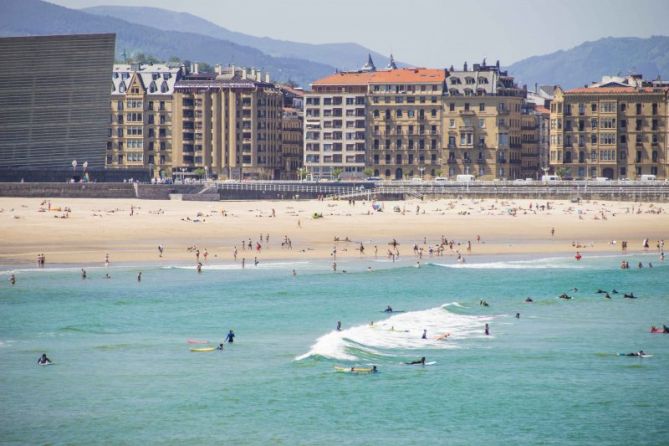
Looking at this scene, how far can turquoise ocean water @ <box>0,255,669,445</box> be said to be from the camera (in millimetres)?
39094

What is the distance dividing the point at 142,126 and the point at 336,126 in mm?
25488

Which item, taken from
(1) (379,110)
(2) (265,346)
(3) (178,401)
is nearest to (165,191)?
(1) (379,110)

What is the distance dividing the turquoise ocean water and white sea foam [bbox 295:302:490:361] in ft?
0.40

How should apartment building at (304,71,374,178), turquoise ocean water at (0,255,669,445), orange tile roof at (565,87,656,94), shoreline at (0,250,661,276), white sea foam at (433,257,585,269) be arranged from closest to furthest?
1. turquoise ocean water at (0,255,669,445)
2. shoreline at (0,250,661,276)
3. white sea foam at (433,257,585,269)
4. orange tile roof at (565,87,656,94)
5. apartment building at (304,71,374,178)

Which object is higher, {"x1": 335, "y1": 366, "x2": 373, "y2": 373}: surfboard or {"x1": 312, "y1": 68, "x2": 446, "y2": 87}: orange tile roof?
{"x1": 312, "y1": 68, "x2": 446, "y2": 87}: orange tile roof

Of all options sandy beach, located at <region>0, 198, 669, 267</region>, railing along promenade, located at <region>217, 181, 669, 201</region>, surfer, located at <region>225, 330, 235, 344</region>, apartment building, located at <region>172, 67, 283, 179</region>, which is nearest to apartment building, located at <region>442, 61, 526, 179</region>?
railing along promenade, located at <region>217, 181, 669, 201</region>

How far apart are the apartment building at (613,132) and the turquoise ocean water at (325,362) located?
86837 mm

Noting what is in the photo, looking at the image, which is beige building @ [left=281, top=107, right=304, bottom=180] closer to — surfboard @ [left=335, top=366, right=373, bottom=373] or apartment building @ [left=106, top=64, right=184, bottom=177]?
apartment building @ [left=106, top=64, right=184, bottom=177]

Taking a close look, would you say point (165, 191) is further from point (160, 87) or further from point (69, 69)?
point (160, 87)

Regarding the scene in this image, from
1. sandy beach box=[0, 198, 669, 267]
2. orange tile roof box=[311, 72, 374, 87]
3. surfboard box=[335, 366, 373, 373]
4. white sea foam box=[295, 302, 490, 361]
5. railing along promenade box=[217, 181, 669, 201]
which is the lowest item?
surfboard box=[335, 366, 373, 373]

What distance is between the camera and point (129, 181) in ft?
442

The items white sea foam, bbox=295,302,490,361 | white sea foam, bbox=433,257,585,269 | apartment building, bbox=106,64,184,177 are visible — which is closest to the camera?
white sea foam, bbox=295,302,490,361

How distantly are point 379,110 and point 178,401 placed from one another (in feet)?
417

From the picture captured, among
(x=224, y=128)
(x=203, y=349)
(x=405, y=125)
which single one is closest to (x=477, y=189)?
(x=405, y=125)
